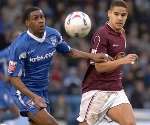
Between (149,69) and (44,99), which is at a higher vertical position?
(44,99)

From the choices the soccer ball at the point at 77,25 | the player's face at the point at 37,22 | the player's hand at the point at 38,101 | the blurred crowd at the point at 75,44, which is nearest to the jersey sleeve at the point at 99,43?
the soccer ball at the point at 77,25

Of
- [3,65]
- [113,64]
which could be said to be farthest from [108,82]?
[3,65]

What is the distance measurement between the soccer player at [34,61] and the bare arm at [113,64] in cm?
9

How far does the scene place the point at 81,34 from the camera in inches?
392

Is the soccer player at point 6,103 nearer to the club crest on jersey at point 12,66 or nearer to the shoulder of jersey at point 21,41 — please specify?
the shoulder of jersey at point 21,41

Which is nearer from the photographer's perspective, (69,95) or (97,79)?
(97,79)

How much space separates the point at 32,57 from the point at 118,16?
1314mm

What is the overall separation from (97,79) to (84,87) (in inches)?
11.1

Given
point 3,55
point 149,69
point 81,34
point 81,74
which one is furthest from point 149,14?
point 81,34

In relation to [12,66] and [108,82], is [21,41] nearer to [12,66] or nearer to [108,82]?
[12,66]

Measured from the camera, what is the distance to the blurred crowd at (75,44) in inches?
601

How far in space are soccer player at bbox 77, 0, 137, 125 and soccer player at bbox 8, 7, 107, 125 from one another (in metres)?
0.22

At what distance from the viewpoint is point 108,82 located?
980cm

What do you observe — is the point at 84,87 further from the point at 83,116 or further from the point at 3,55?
the point at 3,55
